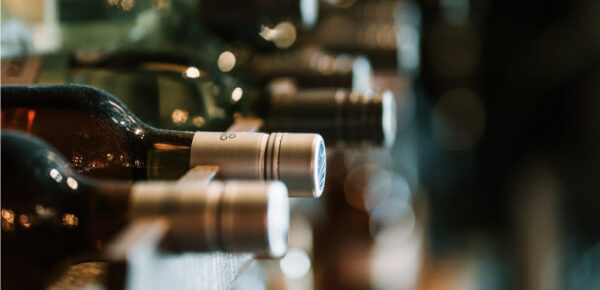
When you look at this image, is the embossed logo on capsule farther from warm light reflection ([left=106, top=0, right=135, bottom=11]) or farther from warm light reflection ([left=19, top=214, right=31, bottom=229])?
warm light reflection ([left=106, top=0, right=135, bottom=11])

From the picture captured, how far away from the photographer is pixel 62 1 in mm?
445

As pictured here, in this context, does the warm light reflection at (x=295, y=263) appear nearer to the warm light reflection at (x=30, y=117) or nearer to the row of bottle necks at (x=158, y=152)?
the row of bottle necks at (x=158, y=152)

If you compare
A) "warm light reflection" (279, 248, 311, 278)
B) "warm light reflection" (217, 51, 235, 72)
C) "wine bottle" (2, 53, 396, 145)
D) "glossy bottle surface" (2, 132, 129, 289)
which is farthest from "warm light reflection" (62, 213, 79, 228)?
"warm light reflection" (279, 248, 311, 278)

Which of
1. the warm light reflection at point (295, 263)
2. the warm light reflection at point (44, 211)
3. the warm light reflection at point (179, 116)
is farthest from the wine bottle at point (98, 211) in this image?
the warm light reflection at point (295, 263)

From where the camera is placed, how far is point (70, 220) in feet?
0.71

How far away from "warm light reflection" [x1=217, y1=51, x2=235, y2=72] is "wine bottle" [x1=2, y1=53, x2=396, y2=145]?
0.10 feet

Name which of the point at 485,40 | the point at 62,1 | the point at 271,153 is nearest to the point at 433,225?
the point at 485,40

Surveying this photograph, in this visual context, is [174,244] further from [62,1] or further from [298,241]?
[298,241]

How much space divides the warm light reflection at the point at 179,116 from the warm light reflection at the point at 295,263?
1.44 feet

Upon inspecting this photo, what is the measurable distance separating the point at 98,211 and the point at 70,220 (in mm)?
16

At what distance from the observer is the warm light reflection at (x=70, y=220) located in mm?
213

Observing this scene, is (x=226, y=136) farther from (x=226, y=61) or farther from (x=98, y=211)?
(x=226, y=61)

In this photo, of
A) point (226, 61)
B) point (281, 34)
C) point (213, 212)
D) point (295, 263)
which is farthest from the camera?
point (295, 263)

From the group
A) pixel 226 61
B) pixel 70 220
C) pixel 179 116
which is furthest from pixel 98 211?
pixel 226 61
